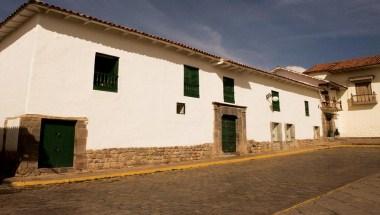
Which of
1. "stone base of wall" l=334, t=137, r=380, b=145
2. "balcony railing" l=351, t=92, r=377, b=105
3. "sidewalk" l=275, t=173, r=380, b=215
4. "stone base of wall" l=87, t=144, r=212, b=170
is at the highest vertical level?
"balcony railing" l=351, t=92, r=377, b=105

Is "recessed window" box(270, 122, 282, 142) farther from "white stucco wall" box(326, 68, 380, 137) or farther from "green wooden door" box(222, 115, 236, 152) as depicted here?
"white stucco wall" box(326, 68, 380, 137)

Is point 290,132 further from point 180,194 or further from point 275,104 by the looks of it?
point 180,194

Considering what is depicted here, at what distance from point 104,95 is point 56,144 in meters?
2.34

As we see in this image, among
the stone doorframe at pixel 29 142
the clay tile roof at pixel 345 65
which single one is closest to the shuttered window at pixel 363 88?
the clay tile roof at pixel 345 65

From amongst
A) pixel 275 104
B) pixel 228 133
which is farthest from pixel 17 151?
pixel 275 104

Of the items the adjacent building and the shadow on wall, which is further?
the adjacent building

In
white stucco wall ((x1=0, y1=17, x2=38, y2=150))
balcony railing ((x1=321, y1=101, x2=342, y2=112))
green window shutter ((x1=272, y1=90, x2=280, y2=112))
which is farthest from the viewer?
balcony railing ((x1=321, y1=101, x2=342, y2=112))

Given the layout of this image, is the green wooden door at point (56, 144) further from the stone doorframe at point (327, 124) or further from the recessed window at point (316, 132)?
the stone doorframe at point (327, 124)

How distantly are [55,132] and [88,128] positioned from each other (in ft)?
3.42

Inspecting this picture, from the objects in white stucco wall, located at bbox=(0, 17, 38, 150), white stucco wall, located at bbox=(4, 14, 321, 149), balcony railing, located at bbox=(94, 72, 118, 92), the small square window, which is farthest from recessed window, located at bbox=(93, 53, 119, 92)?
the small square window

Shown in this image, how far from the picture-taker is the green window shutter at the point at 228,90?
15.5 meters

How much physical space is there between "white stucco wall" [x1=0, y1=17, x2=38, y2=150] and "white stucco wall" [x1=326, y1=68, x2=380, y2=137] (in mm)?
25711

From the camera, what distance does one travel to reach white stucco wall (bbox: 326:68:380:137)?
24.4 m

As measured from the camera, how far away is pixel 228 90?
1574 centimetres
